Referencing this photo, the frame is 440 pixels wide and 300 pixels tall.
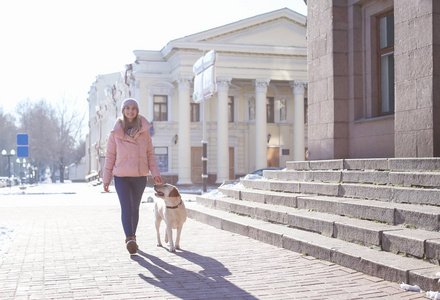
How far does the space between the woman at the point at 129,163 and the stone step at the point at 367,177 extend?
127 inches

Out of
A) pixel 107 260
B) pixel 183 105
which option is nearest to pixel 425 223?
pixel 107 260

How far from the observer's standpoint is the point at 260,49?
43125mm

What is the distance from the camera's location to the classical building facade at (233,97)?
42156 millimetres

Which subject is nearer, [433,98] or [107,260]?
[107,260]

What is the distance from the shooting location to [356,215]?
8.09 meters

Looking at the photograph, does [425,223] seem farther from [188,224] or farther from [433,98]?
[188,224]

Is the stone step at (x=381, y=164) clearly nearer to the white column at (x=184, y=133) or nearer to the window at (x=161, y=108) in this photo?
the white column at (x=184, y=133)

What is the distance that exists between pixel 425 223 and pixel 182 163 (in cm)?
3586

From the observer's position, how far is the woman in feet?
26.7

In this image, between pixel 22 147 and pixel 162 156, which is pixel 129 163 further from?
pixel 162 156

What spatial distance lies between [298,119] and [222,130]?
6.01 metres

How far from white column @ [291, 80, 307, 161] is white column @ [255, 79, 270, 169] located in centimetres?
250

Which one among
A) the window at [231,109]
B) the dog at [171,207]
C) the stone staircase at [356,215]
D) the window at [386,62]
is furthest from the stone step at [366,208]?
the window at [231,109]

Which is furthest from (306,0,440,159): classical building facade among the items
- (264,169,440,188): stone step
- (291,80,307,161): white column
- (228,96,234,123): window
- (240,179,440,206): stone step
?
(228,96,234,123): window
